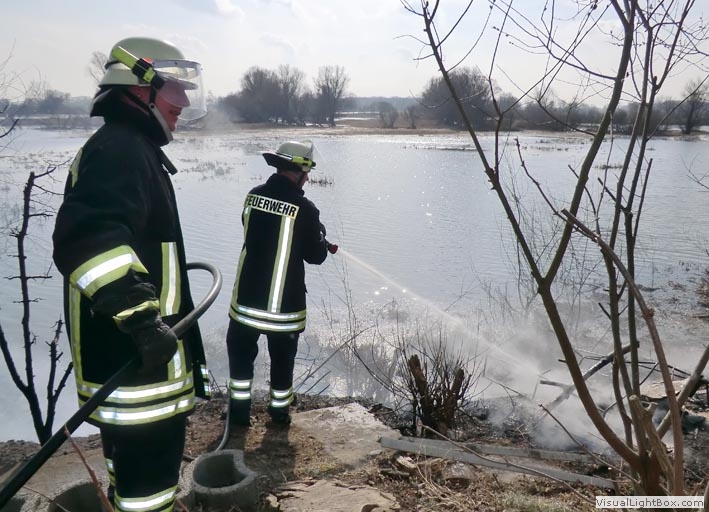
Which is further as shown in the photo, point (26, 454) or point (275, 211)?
point (275, 211)

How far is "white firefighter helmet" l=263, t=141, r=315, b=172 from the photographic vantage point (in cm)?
427

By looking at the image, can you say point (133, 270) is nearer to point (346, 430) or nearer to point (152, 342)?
point (152, 342)

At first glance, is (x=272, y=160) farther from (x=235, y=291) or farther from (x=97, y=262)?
(x=97, y=262)

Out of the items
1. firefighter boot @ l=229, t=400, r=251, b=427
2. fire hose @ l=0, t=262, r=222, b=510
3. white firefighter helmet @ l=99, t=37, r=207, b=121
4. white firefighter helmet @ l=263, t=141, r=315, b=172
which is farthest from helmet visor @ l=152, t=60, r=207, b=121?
firefighter boot @ l=229, t=400, r=251, b=427

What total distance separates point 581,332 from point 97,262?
26.4 ft

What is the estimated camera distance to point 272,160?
4352 millimetres

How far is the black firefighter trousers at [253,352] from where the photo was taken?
4.27 metres

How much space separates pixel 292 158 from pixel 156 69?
1.88 meters

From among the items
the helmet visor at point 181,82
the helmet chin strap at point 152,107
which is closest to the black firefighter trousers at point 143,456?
the helmet chin strap at point 152,107

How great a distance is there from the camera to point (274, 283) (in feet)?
13.9

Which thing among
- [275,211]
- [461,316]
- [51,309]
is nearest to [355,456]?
[275,211]

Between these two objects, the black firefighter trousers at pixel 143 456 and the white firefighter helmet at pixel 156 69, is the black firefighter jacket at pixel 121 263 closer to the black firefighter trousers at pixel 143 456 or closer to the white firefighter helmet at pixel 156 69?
the black firefighter trousers at pixel 143 456

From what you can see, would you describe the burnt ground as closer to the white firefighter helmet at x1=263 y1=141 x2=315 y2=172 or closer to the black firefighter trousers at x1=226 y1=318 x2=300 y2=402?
the black firefighter trousers at x1=226 y1=318 x2=300 y2=402

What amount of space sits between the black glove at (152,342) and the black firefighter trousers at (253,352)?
2221 mm
